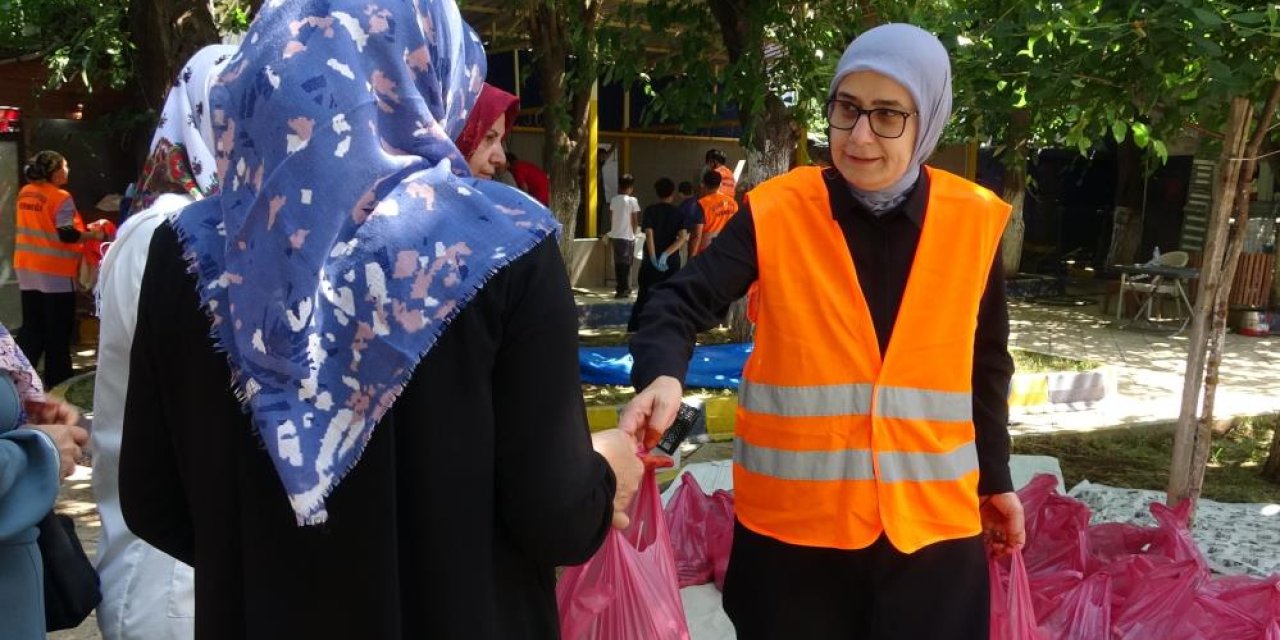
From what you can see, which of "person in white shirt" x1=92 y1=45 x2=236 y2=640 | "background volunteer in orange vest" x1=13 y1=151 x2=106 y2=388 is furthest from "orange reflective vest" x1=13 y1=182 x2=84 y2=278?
"person in white shirt" x1=92 y1=45 x2=236 y2=640

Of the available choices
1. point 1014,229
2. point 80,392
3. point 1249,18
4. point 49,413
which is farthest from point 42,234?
point 1014,229

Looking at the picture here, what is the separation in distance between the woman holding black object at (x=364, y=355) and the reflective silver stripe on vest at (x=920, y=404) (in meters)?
0.88

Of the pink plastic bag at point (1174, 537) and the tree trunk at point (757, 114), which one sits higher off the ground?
the tree trunk at point (757, 114)

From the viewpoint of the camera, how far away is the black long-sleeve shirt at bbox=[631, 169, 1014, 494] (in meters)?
2.17

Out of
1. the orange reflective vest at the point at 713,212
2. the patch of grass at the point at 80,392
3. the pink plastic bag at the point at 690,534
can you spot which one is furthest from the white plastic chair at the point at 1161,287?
the patch of grass at the point at 80,392

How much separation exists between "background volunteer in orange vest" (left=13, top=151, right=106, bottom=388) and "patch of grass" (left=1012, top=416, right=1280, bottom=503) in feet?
21.3

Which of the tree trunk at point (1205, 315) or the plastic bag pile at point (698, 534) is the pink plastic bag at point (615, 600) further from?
the tree trunk at point (1205, 315)

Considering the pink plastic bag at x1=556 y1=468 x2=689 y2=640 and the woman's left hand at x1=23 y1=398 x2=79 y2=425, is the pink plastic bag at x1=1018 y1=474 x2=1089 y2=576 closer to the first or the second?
the pink plastic bag at x1=556 y1=468 x2=689 y2=640

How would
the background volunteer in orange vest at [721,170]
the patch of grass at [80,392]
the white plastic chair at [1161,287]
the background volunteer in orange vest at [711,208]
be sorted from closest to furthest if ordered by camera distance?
the patch of grass at [80,392], the background volunteer in orange vest at [711,208], the background volunteer in orange vest at [721,170], the white plastic chair at [1161,287]

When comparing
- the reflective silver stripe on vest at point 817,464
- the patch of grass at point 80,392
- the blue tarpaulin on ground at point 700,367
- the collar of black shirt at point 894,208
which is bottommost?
the patch of grass at point 80,392

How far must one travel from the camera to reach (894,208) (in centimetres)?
225

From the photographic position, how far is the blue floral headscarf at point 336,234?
1241 millimetres

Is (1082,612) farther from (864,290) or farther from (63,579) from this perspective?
(63,579)

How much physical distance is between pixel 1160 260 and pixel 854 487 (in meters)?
11.4
